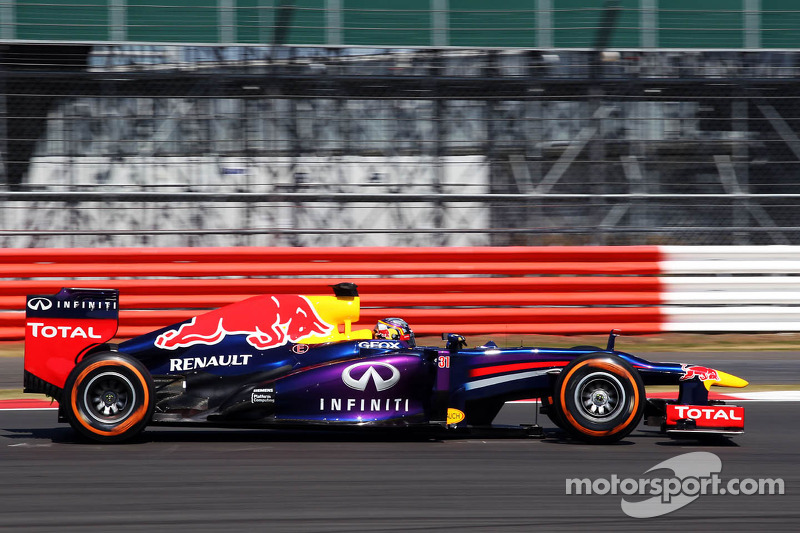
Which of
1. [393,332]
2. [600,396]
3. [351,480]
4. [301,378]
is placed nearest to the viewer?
[351,480]

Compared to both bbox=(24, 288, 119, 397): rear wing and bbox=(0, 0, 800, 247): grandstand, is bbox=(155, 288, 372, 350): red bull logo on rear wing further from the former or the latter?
bbox=(0, 0, 800, 247): grandstand

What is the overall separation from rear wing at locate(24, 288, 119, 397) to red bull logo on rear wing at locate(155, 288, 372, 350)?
43 cm

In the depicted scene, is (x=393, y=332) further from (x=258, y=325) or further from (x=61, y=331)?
(x=61, y=331)

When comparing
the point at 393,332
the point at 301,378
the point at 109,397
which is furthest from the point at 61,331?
the point at 393,332

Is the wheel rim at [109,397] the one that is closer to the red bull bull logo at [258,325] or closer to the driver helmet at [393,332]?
the red bull bull logo at [258,325]

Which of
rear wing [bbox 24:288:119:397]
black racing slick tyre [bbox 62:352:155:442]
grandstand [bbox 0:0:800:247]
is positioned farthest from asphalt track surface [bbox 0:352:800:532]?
grandstand [bbox 0:0:800:247]

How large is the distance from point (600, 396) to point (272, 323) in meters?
2.17

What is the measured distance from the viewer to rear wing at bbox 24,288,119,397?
6.06 m

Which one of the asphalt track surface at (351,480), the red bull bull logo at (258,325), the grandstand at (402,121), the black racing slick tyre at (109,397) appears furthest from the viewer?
the grandstand at (402,121)

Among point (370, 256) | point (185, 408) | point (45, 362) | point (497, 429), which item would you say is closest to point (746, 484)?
point (497, 429)

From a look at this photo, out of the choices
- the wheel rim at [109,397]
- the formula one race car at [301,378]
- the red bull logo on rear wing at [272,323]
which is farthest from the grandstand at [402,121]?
the wheel rim at [109,397]

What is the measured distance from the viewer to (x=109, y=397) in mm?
5938

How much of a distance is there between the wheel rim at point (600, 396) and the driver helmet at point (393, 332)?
116 centimetres

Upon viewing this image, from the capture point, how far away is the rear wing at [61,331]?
606cm
